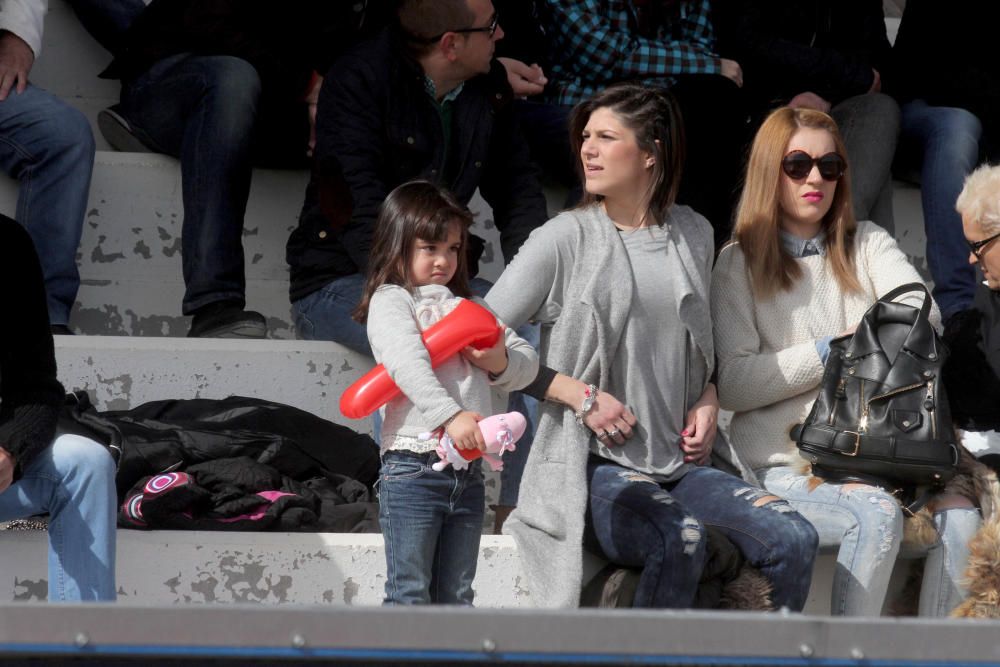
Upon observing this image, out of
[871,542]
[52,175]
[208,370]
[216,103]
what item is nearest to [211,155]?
[216,103]

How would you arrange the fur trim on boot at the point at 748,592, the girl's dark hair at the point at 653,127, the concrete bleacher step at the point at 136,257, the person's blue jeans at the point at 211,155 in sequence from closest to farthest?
the fur trim on boot at the point at 748,592 → the girl's dark hair at the point at 653,127 → the person's blue jeans at the point at 211,155 → the concrete bleacher step at the point at 136,257

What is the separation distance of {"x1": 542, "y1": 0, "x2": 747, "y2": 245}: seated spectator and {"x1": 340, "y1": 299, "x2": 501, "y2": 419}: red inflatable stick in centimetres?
174

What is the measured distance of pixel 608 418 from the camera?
9.77 ft

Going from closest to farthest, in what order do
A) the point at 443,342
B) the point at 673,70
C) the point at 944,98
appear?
1. the point at 443,342
2. the point at 673,70
3. the point at 944,98

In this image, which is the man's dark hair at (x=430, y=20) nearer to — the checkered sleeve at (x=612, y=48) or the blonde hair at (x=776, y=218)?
the checkered sleeve at (x=612, y=48)

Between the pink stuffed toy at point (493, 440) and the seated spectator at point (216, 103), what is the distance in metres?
1.38

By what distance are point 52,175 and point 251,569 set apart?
1446mm

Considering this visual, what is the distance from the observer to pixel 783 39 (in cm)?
467

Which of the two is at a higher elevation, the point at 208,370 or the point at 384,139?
the point at 384,139

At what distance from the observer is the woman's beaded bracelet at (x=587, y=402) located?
297 centimetres

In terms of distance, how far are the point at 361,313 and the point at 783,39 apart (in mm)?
2309

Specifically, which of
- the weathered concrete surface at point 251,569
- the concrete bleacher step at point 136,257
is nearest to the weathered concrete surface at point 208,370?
the concrete bleacher step at point 136,257

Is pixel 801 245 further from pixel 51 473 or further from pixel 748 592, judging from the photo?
pixel 51 473

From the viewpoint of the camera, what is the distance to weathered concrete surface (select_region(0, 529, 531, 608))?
3.03 meters
